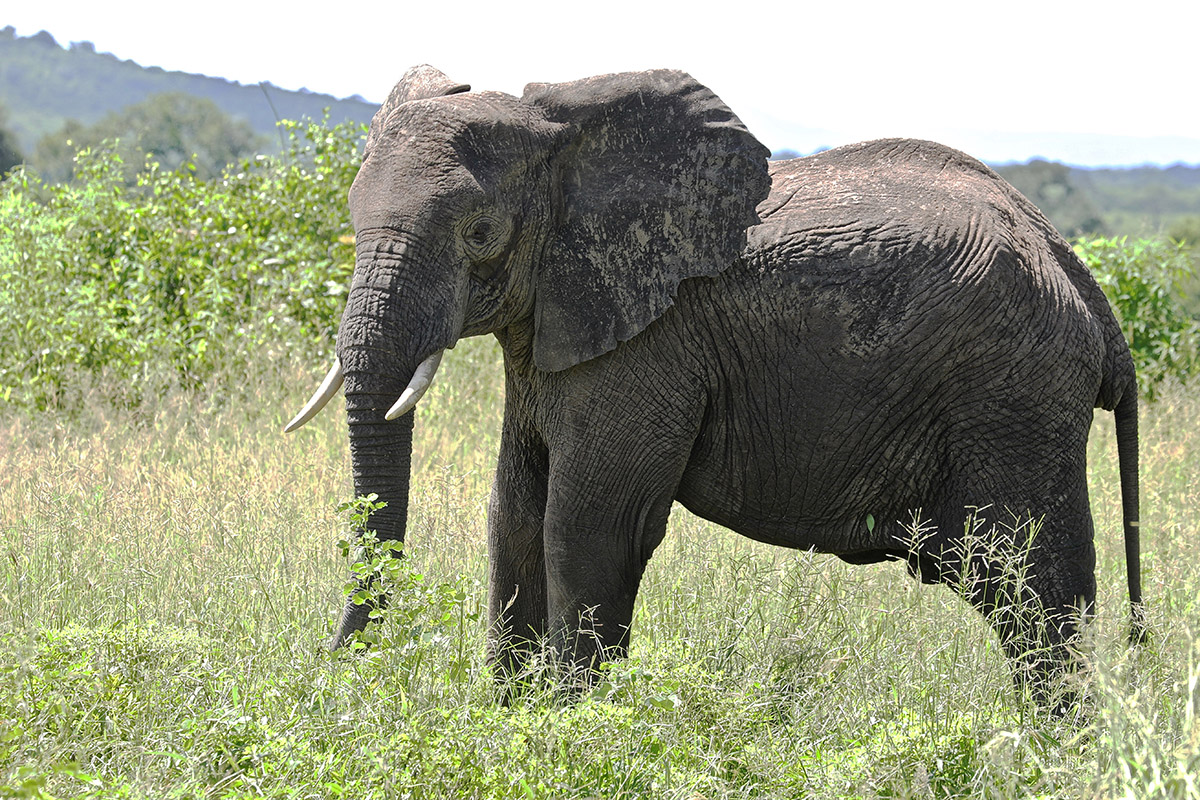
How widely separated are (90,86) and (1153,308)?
17302cm

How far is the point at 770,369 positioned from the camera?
3.98 metres

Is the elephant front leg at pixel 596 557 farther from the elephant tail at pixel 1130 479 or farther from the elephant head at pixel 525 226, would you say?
the elephant tail at pixel 1130 479

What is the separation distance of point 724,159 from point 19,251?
278 inches

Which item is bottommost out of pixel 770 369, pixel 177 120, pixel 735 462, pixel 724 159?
pixel 735 462

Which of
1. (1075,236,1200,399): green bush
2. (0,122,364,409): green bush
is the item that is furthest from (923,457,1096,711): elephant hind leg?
(1075,236,1200,399): green bush

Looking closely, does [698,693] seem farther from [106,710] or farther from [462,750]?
[106,710]

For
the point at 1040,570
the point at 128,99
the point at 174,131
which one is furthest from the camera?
the point at 128,99

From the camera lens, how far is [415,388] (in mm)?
3600

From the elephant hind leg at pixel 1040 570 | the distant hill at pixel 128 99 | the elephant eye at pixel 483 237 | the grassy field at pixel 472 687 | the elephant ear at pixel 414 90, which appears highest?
the distant hill at pixel 128 99

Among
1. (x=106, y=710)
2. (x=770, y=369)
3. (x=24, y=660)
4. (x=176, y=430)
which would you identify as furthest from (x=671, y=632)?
(x=176, y=430)

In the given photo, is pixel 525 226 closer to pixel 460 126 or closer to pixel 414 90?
pixel 460 126

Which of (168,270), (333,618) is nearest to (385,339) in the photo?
(333,618)

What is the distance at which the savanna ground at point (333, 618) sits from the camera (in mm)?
3195

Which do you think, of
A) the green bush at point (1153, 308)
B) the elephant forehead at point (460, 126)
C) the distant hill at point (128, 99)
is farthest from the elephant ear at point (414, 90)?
the distant hill at point (128, 99)
